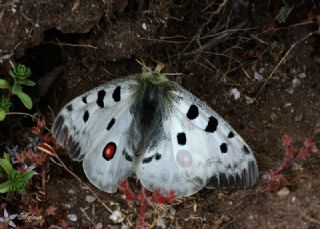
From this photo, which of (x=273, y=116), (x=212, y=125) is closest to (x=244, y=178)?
(x=212, y=125)

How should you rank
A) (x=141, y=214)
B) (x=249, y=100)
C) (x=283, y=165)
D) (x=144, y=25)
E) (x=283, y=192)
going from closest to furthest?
(x=141, y=214)
(x=283, y=165)
(x=283, y=192)
(x=144, y=25)
(x=249, y=100)

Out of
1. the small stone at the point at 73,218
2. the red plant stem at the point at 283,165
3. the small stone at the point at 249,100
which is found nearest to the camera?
the red plant stem at the point at 283,165

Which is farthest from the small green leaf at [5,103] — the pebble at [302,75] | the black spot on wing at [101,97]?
the pebble at [302,75]

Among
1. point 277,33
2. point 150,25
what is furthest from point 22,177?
point 277,33

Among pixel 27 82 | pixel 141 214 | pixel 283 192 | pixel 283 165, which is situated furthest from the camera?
pixel 27 82

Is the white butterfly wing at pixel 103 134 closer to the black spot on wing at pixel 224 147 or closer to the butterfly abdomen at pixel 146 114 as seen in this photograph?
the butterfly abdomen at pixel 146 114

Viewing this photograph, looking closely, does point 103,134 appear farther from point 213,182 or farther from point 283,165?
point 283,165
